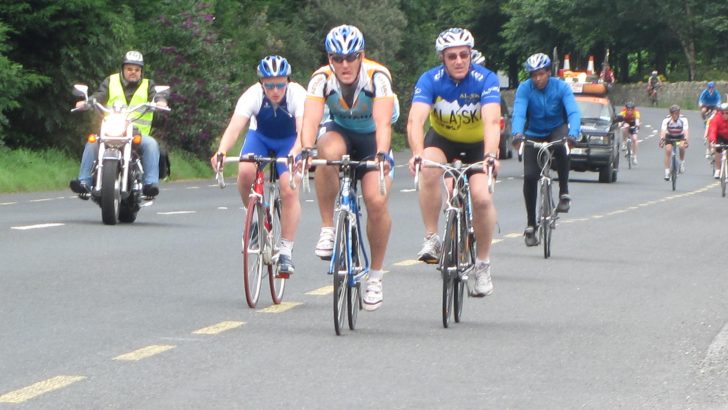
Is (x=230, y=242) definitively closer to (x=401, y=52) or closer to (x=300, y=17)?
(x=300, y=17)

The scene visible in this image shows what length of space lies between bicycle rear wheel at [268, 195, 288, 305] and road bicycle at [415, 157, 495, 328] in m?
1.17

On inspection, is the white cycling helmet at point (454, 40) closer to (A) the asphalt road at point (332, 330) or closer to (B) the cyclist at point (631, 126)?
(A) the asphalt road at point (332, 330)

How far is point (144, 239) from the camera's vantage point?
17375mm

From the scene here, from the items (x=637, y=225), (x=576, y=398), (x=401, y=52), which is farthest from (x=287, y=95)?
(x=401, y=52)

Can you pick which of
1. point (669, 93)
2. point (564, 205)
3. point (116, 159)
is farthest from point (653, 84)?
point (564, 205)

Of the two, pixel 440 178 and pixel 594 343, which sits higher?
pixel 440 178

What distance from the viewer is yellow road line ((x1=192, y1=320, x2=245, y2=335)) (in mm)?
10383

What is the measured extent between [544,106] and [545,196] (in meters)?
0.86

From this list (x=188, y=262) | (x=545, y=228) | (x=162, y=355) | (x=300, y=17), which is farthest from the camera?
(x=300, y=17)

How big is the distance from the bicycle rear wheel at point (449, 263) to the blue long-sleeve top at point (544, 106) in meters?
6.15

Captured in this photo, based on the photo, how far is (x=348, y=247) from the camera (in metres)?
10.4

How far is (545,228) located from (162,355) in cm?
820

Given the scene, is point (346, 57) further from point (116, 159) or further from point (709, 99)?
point (709, 99)

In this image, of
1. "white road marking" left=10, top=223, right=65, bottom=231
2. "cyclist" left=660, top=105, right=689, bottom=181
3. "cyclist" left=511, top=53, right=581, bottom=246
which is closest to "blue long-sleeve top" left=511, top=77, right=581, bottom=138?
"cyclist" left=511, top=53, right=581, bottom=246
